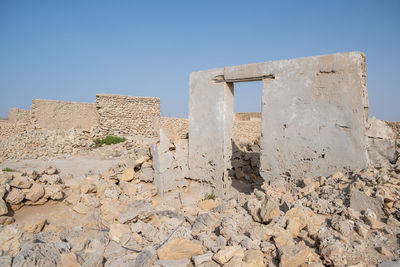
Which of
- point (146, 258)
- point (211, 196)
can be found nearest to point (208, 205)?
point (211, 196)

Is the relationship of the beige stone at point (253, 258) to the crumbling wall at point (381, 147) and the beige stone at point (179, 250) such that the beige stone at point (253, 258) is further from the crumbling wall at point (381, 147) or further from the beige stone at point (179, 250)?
the crumbling wall at point (381, 147)

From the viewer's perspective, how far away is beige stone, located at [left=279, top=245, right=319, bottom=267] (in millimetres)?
2770

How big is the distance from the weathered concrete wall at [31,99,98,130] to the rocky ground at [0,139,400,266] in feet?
27.9

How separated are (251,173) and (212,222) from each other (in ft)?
13.3

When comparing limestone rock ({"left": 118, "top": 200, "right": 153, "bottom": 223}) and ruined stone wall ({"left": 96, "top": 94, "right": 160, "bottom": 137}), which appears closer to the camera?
limestone rock ({"left": 118, "top": 200, "right": 153, "bottom": 223})

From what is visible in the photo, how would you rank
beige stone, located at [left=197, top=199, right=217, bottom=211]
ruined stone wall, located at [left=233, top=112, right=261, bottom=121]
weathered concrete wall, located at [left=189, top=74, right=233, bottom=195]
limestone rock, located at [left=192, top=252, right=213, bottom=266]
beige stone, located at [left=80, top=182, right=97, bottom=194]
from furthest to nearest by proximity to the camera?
ruined stone wall, located at [left=233, top=112, right=261, bottom=121] → weathered concrete wall, located at [left=189, top=74, right=233, bottom=195] → beige stone, located at [left=80, top=182, right=97, bottom=194] → beige stone, located at [left=197, top=199, right=217, bottom=211] → limestone rock, located at [left=192, top=252, right=213, bottom=266]

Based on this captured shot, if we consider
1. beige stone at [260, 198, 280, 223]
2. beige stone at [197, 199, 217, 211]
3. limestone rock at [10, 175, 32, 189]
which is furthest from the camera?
beige stone at [197, 199, 217, 211]

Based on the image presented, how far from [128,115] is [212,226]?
11.9 metres

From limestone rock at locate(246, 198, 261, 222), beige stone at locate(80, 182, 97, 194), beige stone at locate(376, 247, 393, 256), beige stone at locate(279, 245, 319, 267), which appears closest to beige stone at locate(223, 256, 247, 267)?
beige stone at locate(279, 245, 319, 267)

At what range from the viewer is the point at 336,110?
4.89 metres

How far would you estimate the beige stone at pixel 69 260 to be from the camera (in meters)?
3.22

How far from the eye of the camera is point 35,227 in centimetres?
409

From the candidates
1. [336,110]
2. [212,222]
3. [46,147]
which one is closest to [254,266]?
[212,222]

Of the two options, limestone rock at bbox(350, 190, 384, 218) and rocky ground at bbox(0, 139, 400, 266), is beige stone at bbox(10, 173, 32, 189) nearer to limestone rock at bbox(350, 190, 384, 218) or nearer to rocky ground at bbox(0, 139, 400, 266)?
rocky ground at bbox(0, 139, 400, 266)
